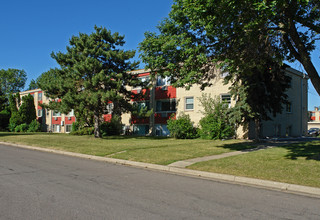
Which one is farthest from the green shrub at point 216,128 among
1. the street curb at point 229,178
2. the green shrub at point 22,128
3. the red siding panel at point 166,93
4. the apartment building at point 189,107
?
the green shrub at point 22,128

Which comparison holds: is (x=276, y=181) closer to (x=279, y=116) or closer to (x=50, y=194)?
(x=50, y=194)

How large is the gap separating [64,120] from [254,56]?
1419 inches

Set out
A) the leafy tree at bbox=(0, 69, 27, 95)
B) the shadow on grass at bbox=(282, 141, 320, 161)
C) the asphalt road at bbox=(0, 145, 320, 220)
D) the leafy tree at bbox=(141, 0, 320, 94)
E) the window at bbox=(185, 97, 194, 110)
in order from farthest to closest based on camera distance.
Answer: the leafy tree at bbox=(0, 69, 27, 95) → the window at bbox=(185, 97, 194, 110) → the shadow on grass at bbox=(282, 141, 320, 161) → the leafy tree at bbox=(141, 0, 320, 94) → the asphalt road at bbox=(0, 145, 320, 220)

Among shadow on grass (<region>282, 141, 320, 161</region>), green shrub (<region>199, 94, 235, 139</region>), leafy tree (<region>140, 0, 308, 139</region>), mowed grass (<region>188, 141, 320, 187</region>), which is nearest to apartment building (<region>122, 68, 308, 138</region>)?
green shrub (<region>199, 94, 235, 139</region>)

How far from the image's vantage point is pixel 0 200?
557 cm

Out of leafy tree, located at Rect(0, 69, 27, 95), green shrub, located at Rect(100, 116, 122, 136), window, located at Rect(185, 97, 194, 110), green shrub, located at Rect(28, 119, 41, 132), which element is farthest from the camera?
leafy tree, located at Rect(0, 69, 27, 95)

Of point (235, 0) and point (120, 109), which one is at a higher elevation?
point (235, 0)

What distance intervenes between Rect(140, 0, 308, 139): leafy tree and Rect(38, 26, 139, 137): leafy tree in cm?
1059

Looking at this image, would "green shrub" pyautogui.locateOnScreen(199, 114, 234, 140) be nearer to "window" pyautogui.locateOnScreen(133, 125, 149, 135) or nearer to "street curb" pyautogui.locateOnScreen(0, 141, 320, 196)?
"window" pyautogui.locateOnScreen(133, 125, 149, 135)

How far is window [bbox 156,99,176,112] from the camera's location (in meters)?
29.0

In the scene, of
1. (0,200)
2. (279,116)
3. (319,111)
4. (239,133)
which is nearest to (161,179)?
(0,200)

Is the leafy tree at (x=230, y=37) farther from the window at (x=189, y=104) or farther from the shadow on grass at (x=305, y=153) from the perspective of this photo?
the window at (x=189, y=104)

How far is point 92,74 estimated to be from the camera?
24.7 m

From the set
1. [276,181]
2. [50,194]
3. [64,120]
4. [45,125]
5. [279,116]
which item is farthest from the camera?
[45,125]
